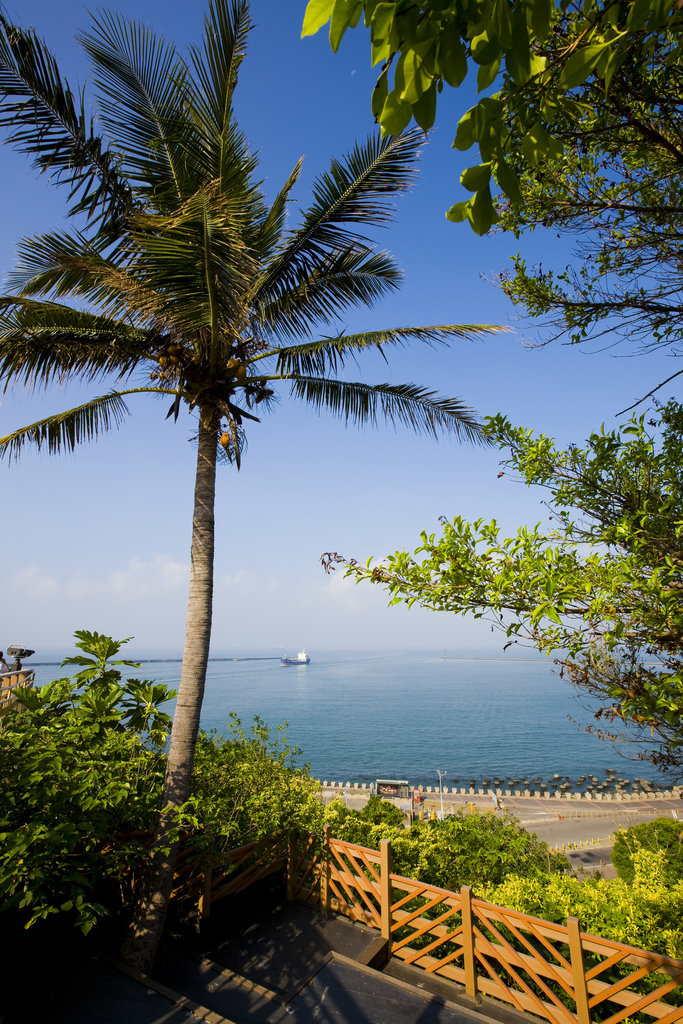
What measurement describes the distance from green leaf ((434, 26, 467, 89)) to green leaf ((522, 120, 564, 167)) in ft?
→ 1.57

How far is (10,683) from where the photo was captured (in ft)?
27.9

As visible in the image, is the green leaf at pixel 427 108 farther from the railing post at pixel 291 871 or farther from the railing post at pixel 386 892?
the railing post at pixel 291 871

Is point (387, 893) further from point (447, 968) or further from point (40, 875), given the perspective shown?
point (40, 875)

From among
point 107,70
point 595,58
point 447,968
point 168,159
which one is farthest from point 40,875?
point 107,70

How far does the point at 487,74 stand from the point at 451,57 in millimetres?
124

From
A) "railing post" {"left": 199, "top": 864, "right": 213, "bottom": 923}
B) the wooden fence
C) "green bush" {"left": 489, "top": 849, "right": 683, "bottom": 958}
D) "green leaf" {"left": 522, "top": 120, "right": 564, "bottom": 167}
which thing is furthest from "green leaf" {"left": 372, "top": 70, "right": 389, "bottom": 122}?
"green bush" {"left": 489, "top": 849, "right": 683, "bottom": 958}

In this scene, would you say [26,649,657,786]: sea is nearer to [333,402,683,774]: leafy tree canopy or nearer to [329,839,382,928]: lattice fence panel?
[329,839,382,928]: lattice fence panel

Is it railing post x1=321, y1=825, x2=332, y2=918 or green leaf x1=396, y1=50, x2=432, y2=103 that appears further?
railing post x1=321, y1=825, x2=332, y2=918

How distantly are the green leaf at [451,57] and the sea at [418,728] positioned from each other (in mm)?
37879

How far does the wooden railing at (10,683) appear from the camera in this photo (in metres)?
7.05

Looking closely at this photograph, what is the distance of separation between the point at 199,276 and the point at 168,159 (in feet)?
5.26

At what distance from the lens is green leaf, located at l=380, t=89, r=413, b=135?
1.13 meters

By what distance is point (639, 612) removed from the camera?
292 cm

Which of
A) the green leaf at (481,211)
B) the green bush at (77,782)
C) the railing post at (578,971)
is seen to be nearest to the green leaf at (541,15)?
the green leaf at (481,211)
